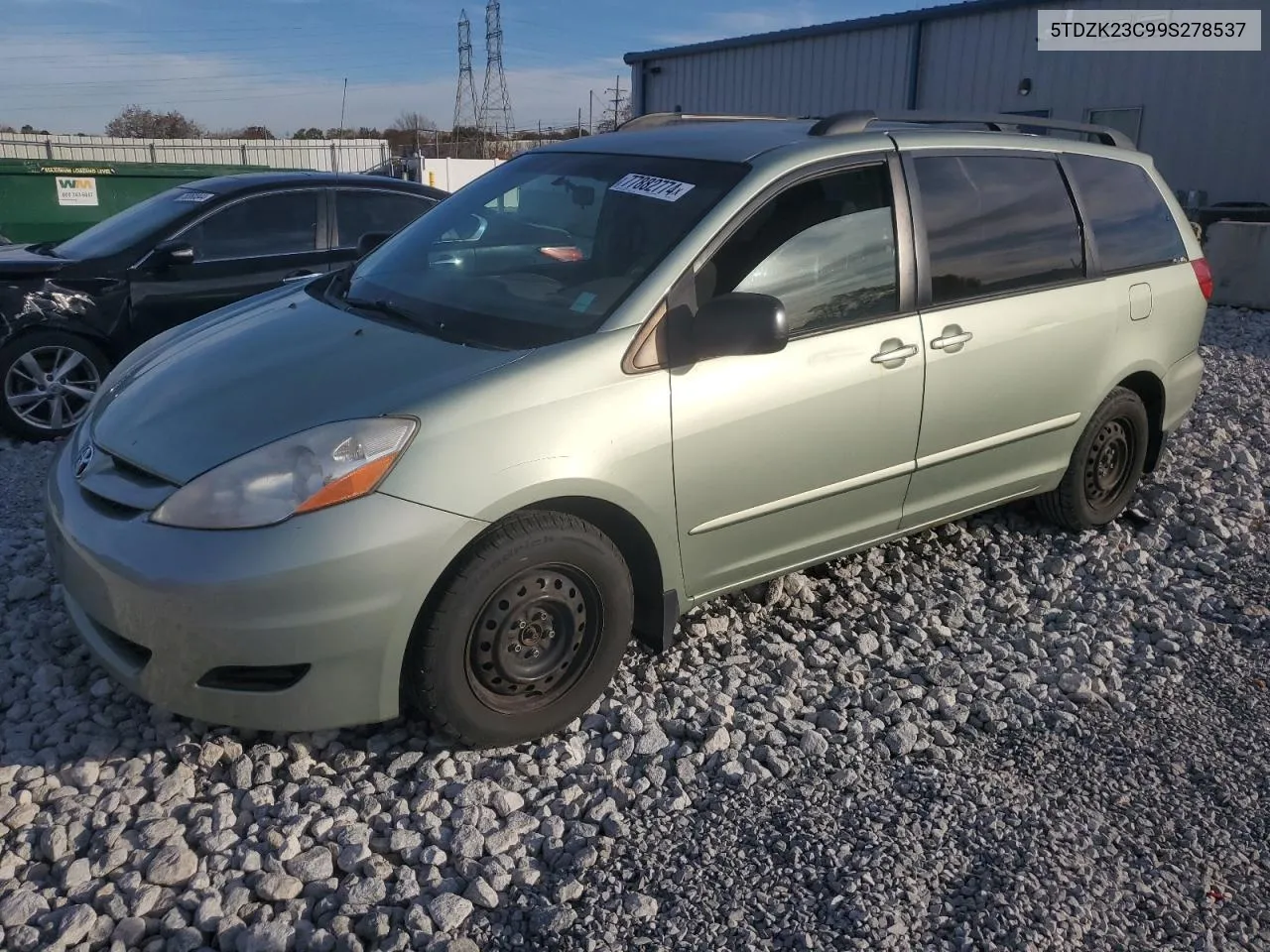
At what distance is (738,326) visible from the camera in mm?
3055

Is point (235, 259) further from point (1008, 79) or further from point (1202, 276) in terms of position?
point (1008, 79)

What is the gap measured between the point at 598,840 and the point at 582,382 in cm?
125

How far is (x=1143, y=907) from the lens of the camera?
8.33ft

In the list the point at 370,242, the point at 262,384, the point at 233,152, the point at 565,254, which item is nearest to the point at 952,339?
the point at 565,254

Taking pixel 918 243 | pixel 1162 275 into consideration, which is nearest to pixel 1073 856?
pixel 918 243

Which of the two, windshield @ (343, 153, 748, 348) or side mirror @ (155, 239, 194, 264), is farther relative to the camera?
side mirror @ (155, 239, 194, 264)

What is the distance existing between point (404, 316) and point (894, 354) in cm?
169

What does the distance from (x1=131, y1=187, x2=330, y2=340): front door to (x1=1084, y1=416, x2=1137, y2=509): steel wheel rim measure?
4.38m

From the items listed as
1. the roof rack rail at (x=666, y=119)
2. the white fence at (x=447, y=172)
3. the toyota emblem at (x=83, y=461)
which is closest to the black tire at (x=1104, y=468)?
the roof rack rail at (x=666, y=119)

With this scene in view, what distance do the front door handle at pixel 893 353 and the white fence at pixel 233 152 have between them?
23527 millimetres

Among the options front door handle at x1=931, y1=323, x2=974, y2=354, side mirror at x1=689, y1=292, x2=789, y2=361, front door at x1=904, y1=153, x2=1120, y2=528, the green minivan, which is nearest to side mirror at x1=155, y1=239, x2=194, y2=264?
the green minivan

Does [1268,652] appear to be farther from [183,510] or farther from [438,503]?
[183,510]

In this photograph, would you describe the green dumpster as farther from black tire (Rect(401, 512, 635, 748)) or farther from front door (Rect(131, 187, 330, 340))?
black tire (Rect(401, 512, 635, 748))

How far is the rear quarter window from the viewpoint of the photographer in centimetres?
448
